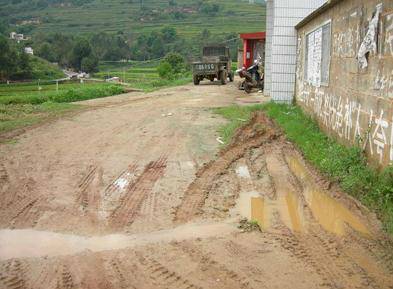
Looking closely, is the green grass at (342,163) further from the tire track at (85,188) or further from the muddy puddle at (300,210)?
the tire track at (85,188)

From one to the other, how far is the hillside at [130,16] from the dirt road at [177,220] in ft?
258

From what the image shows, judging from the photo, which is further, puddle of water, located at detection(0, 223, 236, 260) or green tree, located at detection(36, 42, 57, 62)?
green tree, located at detection(36, 42, 57, 62)

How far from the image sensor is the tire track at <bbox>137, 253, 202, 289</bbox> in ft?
13.1

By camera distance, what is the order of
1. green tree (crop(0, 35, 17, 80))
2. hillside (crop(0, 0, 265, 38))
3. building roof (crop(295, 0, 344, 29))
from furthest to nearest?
hillside (crop(0, 0, 265, 38)) → green tree (crop(0, 35, 17, 80)) → building roof (crop(295, 0, 344, 29))

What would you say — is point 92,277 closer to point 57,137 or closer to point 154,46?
point 57,137

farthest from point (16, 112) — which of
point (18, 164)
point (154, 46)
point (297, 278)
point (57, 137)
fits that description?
point (154, 46)

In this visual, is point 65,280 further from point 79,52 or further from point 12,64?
point 79,52

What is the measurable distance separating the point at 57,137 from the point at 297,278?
7789 millimetres

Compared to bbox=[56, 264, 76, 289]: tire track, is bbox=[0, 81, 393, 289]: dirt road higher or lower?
higher

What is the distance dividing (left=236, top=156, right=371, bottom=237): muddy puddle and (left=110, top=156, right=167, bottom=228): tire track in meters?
1.31

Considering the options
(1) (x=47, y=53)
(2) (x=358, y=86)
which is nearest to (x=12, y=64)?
(1) (x=47, y=53)

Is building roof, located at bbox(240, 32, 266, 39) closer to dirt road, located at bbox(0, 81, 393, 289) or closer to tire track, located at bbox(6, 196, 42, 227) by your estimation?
dirt road, located at bbox(0, 81, 393, 289)

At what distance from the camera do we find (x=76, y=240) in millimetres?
5051

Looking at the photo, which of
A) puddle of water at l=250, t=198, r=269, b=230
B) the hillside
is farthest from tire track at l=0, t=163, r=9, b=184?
the hillside
